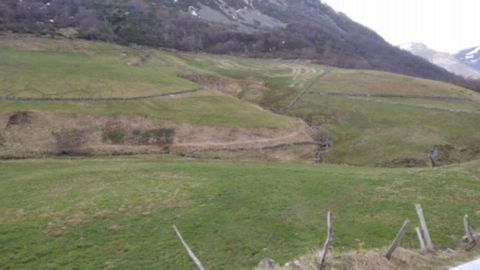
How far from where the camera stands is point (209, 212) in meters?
26.8

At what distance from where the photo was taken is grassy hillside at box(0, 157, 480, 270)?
70.4 feet

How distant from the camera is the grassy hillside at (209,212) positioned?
21.5 metres

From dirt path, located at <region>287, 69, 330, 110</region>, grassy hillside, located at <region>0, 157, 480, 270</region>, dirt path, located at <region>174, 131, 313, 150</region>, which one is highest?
dirt path, located at <region>287, 69, 330, 110</region>

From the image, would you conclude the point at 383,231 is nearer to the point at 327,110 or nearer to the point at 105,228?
the point at 105,228

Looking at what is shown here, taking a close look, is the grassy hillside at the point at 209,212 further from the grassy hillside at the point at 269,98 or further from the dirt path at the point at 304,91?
the dirt path at the point at 304,91

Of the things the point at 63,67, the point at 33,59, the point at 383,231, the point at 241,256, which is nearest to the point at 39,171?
the point at 241,256

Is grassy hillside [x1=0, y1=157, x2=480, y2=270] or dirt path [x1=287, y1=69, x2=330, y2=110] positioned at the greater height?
dirt path [x1=287, y1=69, x2=330, y2=110]

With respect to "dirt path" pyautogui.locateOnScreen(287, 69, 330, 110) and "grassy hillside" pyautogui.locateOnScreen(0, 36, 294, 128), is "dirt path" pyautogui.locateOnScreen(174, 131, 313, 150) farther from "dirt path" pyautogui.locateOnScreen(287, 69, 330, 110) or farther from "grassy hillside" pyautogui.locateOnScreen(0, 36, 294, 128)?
"dirt path" pyautogui.locateOnScreen(287, 69, 330, 110)

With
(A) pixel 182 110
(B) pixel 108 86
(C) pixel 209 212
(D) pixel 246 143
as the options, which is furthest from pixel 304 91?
(C) pixel 209 212

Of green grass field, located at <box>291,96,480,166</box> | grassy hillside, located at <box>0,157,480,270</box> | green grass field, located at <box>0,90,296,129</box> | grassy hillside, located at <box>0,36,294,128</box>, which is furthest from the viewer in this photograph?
grassy hillside, located at <box>0,36,294,128</box>

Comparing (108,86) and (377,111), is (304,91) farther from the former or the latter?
(108,86)

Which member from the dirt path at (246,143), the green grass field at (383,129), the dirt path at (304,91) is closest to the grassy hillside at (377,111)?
the green grass field at (383,129)

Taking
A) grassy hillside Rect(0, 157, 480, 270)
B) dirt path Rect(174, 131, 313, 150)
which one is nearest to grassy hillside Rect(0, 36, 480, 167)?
dirt path Rect(174, 131, 313, 150)

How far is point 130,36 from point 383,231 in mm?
161345
